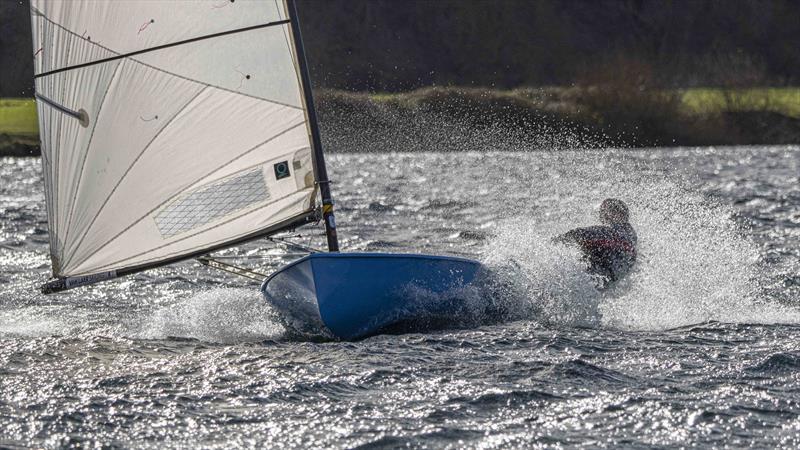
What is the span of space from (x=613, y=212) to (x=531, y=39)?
311 ft

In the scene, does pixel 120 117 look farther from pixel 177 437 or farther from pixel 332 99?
pixel 332 99

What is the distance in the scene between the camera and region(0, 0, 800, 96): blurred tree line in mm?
100062

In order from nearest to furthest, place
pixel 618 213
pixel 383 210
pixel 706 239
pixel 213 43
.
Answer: pixel 213 43
pixel 618 213
pixel 706 239
pixel 383 210

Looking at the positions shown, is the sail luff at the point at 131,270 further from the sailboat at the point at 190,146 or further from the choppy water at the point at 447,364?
the choppy water at the point at 447,364

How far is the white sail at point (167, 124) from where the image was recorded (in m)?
11.5

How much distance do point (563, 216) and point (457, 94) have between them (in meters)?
59.0

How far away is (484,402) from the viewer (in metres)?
8.92

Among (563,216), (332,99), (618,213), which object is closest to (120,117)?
(618,213)

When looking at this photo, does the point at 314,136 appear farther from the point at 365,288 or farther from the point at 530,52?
the point at 530,52

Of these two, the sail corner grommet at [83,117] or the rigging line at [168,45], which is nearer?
the rigging line at [168,45]

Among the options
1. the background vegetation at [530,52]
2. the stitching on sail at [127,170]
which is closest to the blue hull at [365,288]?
the stitching on sail at [127,170]

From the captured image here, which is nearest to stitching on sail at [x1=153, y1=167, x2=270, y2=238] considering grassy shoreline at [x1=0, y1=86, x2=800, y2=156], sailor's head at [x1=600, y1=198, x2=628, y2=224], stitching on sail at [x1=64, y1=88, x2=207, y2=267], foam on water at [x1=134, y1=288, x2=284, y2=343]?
stitching on sail at [x1=64, y1=88, x2=207, y2=267]

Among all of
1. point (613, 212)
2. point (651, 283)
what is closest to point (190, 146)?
point (613, 212)

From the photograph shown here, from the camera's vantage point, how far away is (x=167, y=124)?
1172cm
